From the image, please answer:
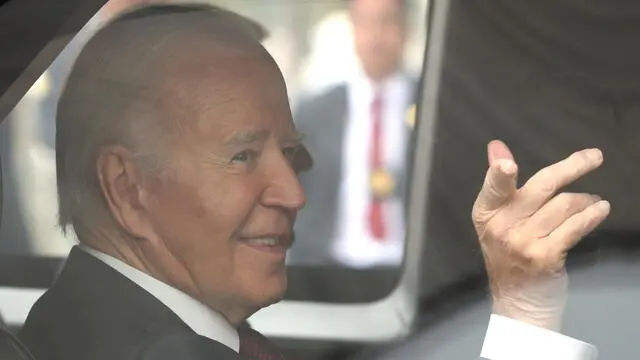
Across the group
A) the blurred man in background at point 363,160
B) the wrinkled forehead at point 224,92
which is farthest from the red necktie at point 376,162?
the wrinkled forehead at point 224,92

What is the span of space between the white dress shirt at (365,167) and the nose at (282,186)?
6 centimetres

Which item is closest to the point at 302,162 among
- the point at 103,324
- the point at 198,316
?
the point at 198,316

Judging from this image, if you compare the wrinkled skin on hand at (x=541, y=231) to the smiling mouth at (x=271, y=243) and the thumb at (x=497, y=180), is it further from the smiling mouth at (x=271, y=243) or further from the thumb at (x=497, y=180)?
the smiling mouth at (x=271, y=243)

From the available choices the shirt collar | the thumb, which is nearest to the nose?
the shirt collar

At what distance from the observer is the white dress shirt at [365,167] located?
1150 millimetres

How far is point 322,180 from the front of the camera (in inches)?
45.5

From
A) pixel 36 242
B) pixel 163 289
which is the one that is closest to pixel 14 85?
pixel 36 242

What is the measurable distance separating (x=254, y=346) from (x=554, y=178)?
1.47 ft

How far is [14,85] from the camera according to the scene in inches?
51.9

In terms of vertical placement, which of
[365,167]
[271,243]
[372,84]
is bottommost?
[271,243]

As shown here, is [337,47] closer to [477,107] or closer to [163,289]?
[477,107]

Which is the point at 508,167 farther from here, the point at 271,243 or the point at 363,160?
the point at 271,243

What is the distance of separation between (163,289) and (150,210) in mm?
108

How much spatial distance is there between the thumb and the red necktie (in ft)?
0.42
